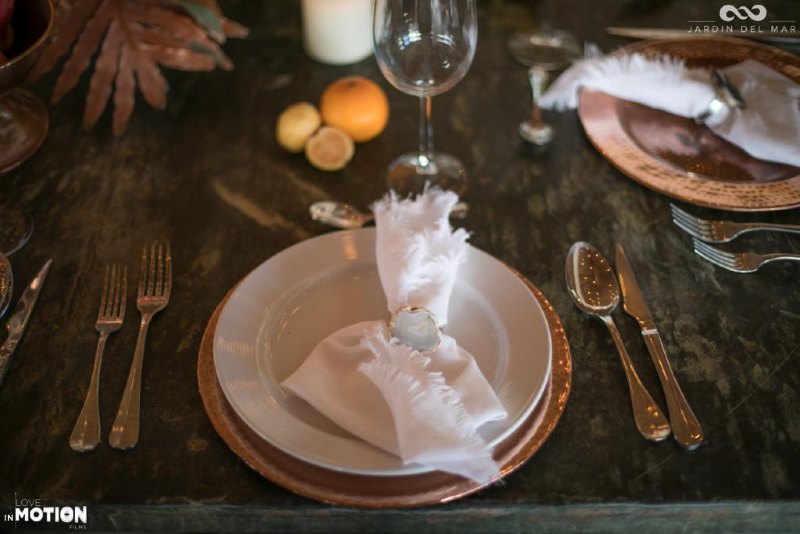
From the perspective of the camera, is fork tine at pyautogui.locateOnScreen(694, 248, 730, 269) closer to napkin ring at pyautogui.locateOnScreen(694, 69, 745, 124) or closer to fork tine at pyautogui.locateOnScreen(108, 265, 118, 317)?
napkin ring at pyautogui.locateOnScreen(694, 69, 745, 124)

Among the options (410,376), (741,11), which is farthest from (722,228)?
(741,11)

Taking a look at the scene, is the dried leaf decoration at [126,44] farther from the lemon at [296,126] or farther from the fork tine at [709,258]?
the fork tine at [709,258]

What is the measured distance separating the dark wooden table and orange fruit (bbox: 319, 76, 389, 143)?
3 cm

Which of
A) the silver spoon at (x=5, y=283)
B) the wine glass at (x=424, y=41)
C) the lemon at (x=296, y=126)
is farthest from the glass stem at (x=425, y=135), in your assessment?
the silver spoon at (x=5, y=283)

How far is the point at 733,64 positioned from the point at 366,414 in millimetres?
725

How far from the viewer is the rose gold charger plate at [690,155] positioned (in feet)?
2.47

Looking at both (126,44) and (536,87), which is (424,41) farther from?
(126,44)

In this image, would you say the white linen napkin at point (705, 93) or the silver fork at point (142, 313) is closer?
the silver fork at point (142, 313)

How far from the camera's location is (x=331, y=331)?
62 centimetres

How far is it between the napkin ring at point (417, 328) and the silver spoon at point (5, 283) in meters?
0.37

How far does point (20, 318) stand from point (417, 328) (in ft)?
1.22

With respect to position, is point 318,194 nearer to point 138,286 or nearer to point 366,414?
point 138,286

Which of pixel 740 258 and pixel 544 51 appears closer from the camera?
pixel 740 258

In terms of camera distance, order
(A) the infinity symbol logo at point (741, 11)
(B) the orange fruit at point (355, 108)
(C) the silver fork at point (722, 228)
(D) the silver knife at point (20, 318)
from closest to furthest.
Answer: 1. (D) the silver knife at point (20, 318)
2. (C) the silver fork at point (722, 228)
3. (B) the orange fruit at point (355, 108)
4. (A) the infinity symbol logo at point (741, 11)
